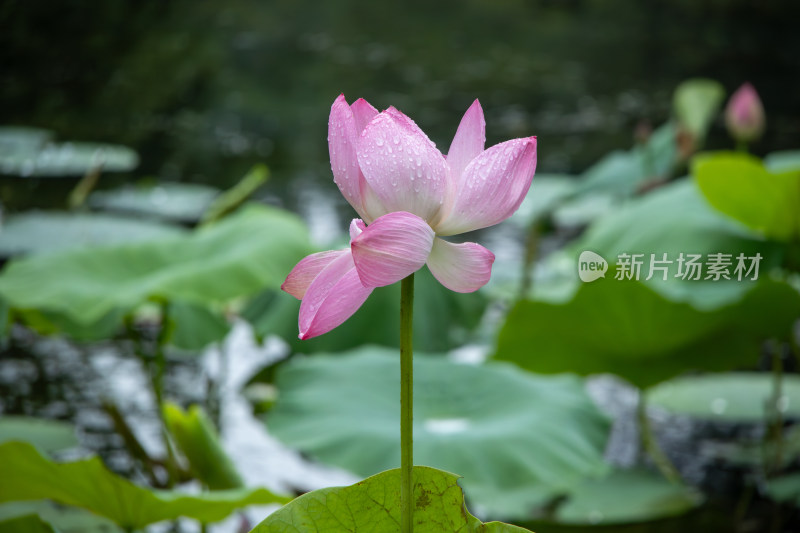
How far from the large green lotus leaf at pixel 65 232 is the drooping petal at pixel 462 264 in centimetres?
126

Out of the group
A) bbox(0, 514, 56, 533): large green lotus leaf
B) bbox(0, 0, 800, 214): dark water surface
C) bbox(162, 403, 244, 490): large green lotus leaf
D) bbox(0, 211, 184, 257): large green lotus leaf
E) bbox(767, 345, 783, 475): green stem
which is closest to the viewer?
bbox(0, 514, 56, 533): large green lotus leaf

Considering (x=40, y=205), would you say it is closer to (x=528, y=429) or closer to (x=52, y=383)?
(x=52, y=383)

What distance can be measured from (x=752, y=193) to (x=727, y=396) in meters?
0.47

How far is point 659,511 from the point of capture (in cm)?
103

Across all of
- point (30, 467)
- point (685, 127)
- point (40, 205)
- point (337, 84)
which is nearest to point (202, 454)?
point (30, 467)

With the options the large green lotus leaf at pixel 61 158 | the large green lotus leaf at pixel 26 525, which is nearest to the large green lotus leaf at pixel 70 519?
the large green lotus leaf at pixel 26 525

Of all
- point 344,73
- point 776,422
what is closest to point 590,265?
point 776,422

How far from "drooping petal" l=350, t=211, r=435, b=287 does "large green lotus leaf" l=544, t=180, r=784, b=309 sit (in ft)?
2.44

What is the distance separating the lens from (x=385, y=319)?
3.88ft

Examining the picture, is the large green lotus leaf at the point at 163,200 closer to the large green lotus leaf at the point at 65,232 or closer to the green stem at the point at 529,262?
the large green lotus leaf at the point at 65,232

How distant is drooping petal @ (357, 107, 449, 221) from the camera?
28cm

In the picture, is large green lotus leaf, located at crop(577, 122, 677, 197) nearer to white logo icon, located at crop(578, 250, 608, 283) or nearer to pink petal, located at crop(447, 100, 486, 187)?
white logo icon, located at crop(578, 250, 608, 283)

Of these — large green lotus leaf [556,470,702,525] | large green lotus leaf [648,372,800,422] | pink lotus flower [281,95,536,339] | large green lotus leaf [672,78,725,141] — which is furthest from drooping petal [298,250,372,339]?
large green lotus leaf [672,78,725,141]

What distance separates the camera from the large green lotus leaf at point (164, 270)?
903 millimetres
